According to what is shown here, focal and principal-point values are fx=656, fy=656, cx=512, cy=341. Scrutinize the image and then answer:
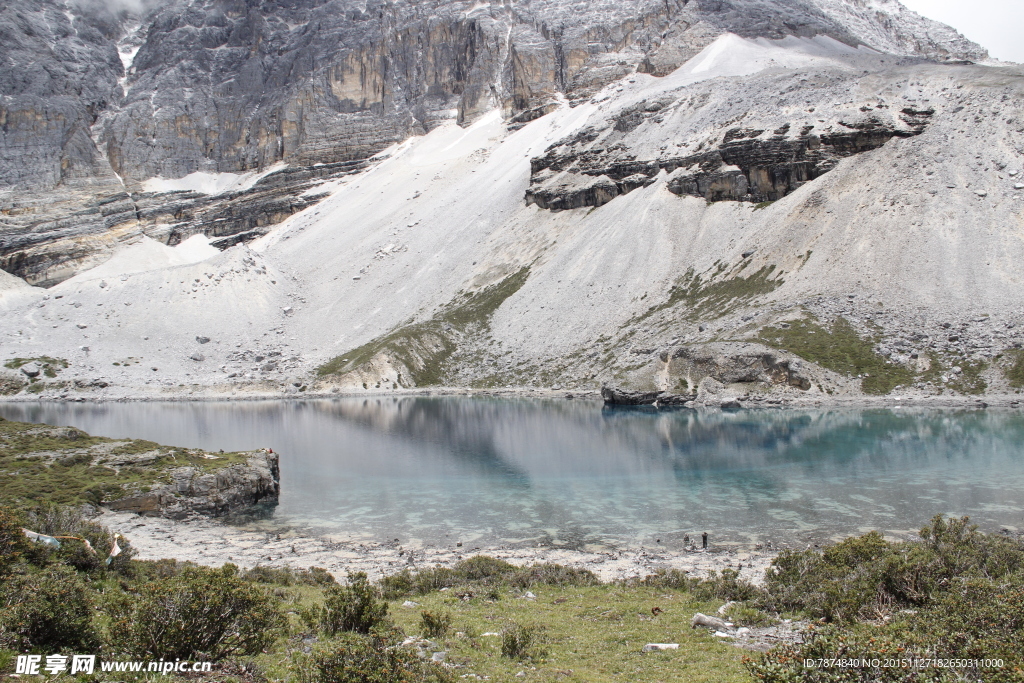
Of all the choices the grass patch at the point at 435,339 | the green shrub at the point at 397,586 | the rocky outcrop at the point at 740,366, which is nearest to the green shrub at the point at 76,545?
the green shrub at the point at 397,586

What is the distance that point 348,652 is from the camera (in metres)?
8.69

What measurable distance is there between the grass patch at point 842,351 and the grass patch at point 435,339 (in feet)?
143

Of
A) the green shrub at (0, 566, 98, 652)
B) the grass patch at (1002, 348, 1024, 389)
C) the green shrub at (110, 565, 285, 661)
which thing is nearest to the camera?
the green shrub at (0, 566, 98, 652)

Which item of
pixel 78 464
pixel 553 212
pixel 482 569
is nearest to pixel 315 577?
pixel 482 569

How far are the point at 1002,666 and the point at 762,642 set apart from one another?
16.3 ft

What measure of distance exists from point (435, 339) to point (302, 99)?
125760 millimetres

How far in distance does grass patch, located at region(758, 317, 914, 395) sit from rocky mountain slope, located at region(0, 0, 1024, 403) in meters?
0.32

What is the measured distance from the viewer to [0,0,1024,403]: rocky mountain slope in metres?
74.6

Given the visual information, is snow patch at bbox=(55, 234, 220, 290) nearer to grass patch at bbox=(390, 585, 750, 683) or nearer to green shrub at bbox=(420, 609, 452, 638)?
grass patch at bbox=(390, 585, 750, 683)

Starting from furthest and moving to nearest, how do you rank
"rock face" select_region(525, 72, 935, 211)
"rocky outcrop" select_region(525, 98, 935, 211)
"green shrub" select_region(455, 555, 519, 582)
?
"rock face" select_region(525, 72, 935, 211) < "rocky outcrop" select_region(525, 98, 935, 211) < "green shrub" select_region(455, 555, 519, 582)

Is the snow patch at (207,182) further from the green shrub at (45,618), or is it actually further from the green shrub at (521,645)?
the green shrub at (521,645)

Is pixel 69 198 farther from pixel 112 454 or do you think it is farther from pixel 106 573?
pixel 106 573

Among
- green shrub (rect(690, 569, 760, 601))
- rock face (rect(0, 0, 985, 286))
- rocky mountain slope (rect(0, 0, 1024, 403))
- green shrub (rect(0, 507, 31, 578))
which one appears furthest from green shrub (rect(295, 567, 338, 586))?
rock face (rect(0, 0, 985, 286))

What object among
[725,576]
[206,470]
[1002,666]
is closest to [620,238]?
[206,470]
